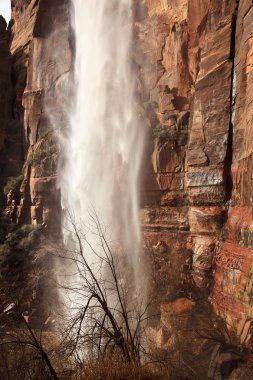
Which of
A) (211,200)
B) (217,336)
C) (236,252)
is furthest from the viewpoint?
(211,200)

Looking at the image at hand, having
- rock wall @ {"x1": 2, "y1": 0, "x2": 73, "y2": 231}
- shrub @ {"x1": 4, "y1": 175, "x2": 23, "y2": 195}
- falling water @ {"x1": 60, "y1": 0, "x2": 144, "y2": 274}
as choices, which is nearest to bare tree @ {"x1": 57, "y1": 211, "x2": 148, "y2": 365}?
falling water @ {"x1": 60, "y1": 0, "x2": 144, "y2": 274}

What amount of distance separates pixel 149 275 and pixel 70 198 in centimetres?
590

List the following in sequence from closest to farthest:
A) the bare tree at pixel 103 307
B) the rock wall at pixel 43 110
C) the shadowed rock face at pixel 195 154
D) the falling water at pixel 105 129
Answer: the bare tree at pixel 103 307 < the shadowed rock face at pixel 195 154 < the falling water at pixel 105 129 < the rock wall at pixel 43 110

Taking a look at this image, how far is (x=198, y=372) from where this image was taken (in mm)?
7141

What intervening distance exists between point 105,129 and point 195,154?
222 inches

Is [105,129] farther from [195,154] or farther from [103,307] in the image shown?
[103,307]

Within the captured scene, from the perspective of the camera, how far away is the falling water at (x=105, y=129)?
1348 cm

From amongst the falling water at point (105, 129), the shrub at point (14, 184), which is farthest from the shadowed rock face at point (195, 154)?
the shrub at point (14, 184)

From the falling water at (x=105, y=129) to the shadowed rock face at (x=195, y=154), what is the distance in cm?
65

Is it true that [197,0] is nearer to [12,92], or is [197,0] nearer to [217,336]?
[217,336]

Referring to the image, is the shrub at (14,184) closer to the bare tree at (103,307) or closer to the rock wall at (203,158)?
the bare tree at (103,307)

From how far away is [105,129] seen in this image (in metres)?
15.4

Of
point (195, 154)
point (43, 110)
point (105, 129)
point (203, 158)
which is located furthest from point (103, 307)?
point (43, 110)

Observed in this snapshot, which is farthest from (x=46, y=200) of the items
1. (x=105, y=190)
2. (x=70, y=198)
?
(x=105, y=190)
